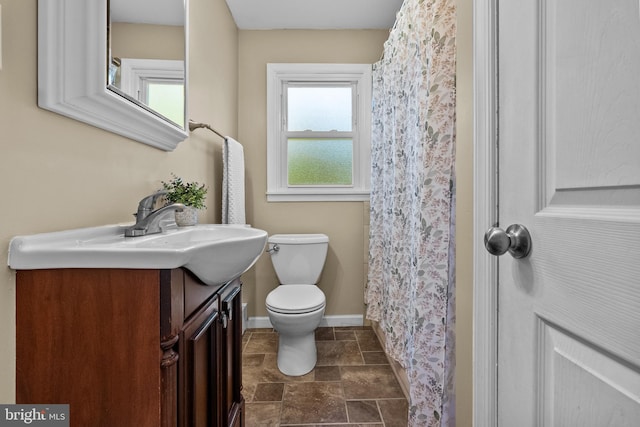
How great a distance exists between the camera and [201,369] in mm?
794

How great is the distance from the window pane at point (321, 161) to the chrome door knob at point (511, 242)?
1.87 meters

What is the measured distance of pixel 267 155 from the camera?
2.36 metres

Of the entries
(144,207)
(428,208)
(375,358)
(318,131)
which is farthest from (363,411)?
(318,131)

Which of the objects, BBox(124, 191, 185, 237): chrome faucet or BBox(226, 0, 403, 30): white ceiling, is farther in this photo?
BBox(226, 0, 403, 30): white ceiling

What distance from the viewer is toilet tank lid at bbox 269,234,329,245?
6.91ft

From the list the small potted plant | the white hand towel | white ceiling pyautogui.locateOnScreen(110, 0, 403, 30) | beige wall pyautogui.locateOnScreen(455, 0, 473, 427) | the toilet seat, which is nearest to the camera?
beige wall pyautogui.locateOnScreen(455, 0, 473, 427)

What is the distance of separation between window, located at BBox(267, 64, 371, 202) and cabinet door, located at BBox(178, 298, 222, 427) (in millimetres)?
1570

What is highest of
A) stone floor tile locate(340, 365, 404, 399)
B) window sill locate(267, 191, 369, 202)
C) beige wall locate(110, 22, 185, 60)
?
beige wall locate(110, 22, 185, 60)

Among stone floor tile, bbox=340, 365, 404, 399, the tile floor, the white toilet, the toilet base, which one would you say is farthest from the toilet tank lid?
stone floor tile, bbox=340, 365, 404, 399

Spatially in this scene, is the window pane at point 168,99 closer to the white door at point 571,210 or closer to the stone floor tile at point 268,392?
the white door at point 571,210

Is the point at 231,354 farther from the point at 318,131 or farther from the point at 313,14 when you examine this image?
the point at 313,14

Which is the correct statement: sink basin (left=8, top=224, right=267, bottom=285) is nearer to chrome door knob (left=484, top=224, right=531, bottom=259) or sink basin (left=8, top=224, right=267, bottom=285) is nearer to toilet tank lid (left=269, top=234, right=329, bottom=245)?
chrome door knob (left=484, top=224, right=531, bottom=259)

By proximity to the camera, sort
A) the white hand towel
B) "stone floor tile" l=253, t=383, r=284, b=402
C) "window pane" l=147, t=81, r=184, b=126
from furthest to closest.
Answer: the white hand towel < "stone floor tile" l=253, t=383, r=284, b=402 < "window pane" l=147, t=81, r=184, b=126

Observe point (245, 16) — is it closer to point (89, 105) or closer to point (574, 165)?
point (89, 105)
